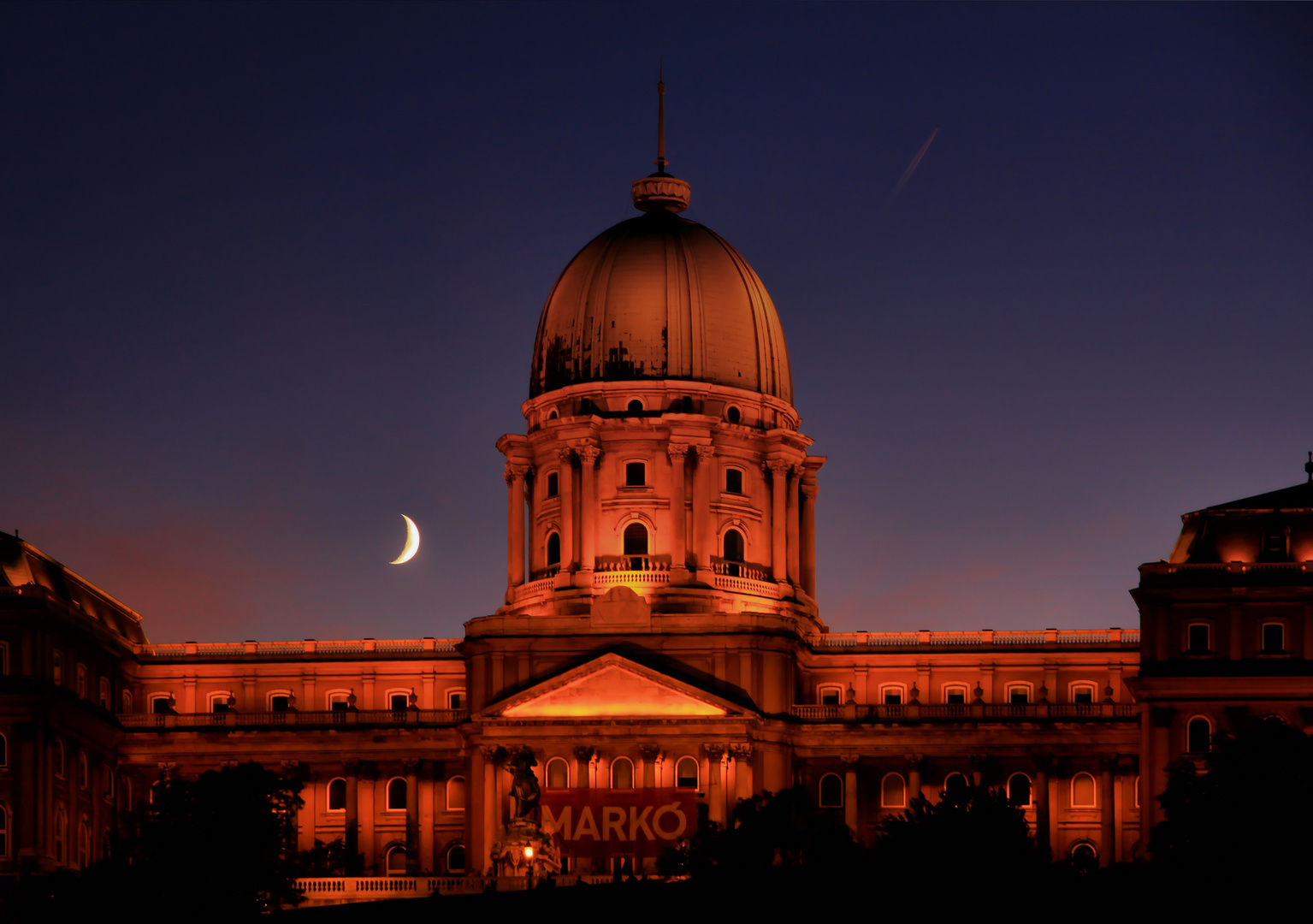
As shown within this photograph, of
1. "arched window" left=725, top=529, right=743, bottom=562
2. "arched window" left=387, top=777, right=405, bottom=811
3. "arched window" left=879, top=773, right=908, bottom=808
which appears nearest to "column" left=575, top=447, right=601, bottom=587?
"arched window" left=725, top=529, right=743, bottom=562

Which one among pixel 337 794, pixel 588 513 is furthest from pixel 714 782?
pixel 337 794

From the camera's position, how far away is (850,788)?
175 metres

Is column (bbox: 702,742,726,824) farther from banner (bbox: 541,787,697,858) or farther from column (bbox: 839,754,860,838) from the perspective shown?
column (bbox: 839,754,860,838)

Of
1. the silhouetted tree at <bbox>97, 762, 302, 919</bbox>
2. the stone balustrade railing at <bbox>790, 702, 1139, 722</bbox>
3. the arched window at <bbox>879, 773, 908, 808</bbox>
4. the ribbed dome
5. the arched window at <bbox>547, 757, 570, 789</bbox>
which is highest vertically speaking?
the ribbed dome

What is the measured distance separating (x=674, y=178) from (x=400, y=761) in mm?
36725

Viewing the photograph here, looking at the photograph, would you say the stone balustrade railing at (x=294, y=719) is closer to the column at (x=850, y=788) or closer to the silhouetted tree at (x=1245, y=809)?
the column at (x=850, y=788)

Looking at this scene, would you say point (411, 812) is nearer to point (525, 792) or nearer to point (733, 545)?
point (733, 545)

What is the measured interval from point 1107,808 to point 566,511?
33099 mm

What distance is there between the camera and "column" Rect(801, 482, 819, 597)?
188m

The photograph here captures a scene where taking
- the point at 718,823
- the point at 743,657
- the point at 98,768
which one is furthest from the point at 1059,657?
the point at 98,768

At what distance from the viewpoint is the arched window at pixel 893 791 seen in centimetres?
17562

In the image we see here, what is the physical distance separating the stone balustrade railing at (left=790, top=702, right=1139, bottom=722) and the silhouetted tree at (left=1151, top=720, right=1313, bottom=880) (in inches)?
1058

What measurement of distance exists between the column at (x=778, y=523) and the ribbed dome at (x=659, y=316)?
459cm

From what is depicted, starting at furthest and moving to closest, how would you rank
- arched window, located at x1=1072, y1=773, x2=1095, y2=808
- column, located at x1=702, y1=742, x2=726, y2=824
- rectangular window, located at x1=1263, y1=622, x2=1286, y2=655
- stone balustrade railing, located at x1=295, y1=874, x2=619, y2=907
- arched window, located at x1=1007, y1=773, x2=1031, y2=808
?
1. arched window, located at x1=1072, y1=773, x2=1095, y2=808
2. arched window, located at x1=1007, y1=773, x2=1031, y2=808
3. rectangular window, located at x1=1263, y1=622, x2=1286, y2=655
4. column, located at x1=702, y1=742, x2=726, y2=824
5. stone balustrade railing, located at x1=295, y1=874, x2=619, y2=907
